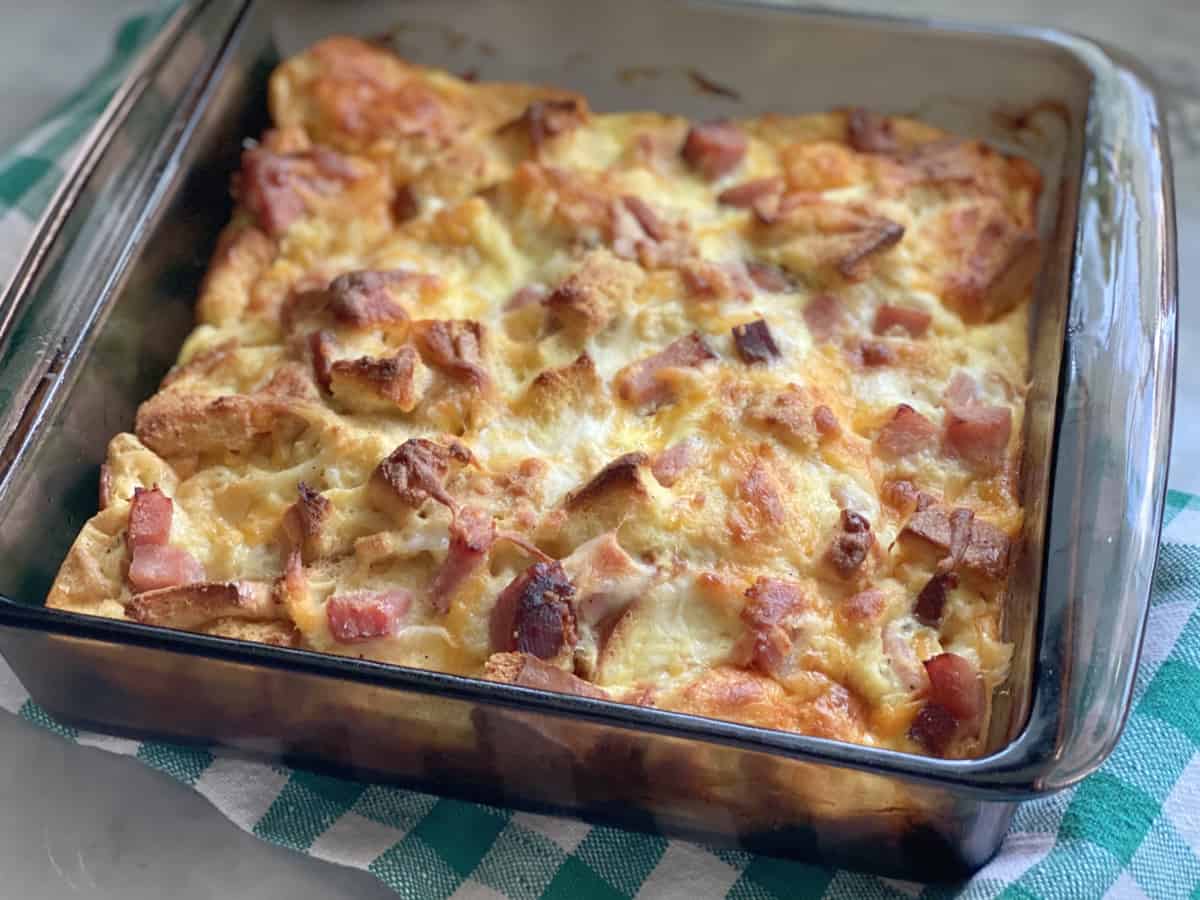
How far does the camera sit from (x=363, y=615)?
6.42 feet

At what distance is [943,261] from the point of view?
2.48 m

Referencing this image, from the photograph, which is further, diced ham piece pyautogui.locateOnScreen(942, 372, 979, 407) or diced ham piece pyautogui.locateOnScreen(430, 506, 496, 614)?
diced ham piece pyautogui.locateOnScreen(942, 372, 979, 407)

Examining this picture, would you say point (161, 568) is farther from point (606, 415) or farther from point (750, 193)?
point (750, 193)

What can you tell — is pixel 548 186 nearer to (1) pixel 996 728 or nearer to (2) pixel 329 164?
(2) pixel 329 164

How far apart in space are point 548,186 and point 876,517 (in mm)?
875

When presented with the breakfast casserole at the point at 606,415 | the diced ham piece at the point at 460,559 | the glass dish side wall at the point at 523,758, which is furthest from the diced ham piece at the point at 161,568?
the diced ham piece at the point at 460,559

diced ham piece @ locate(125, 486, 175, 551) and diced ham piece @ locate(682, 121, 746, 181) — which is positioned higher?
diced ham piece @ locate(682, 121, 746, 181)

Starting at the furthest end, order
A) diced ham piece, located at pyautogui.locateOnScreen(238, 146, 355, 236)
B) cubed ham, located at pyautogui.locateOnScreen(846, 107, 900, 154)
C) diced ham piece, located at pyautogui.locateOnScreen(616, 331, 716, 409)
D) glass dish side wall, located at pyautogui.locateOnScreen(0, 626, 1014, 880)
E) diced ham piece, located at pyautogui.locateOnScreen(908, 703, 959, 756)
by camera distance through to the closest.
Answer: cubed ham, located at pyautogui.locateOnScreen(846, 107, 900, 154)
diced ham piece, located at pyautogui.locateOnScreen(238, 146, 355, 236)
diced ham piece, located at pyautogui.locateOnScreen(616, 331, 716, 409)
diced ham piece, located at pyautogui.locateOnScreen(908, 703, 959, 756)
glass dish side wall, located at pyautogui.locateOnScreen(0, 626, 1014, 880)

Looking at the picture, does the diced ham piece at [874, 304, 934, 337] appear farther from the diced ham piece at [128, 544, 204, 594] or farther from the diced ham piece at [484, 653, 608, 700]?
the diced ham piece at [128, 544, 204, 594]

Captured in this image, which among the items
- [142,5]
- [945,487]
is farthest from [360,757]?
[142,5]

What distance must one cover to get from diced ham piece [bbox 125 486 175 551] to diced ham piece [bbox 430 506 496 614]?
1.36 ft

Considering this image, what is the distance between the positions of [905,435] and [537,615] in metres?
0.66

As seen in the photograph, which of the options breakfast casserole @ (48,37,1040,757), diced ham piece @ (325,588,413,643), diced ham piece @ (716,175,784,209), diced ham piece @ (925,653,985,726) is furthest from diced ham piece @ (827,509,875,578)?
diced ham piece @ (716,175,784,209)

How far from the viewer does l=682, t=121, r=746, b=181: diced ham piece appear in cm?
266
